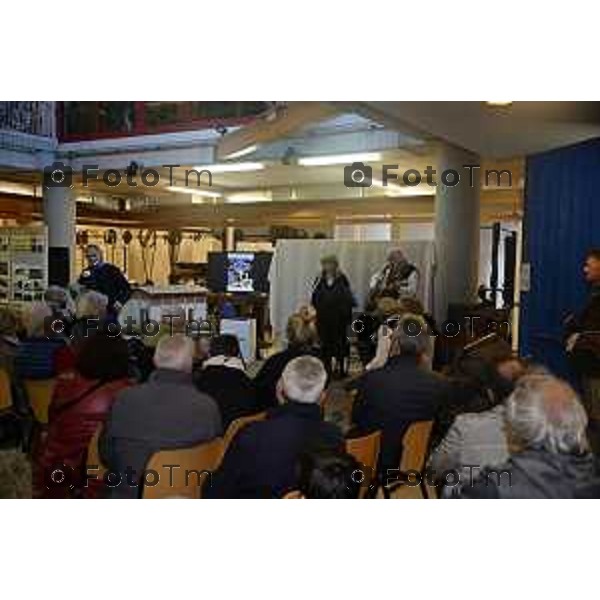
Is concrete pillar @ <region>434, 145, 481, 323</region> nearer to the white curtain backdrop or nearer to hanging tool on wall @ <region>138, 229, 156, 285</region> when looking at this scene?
the white curtain backdrop

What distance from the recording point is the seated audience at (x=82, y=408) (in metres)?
3.15

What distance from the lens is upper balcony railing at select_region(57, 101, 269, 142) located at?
952cm

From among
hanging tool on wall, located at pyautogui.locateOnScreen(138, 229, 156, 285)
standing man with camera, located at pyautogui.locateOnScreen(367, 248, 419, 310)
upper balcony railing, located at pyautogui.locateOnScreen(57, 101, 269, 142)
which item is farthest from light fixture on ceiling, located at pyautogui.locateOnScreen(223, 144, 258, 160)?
hanging tool on wall, located at pyautogui.locateOnScreen(138, 229, 156, 285)

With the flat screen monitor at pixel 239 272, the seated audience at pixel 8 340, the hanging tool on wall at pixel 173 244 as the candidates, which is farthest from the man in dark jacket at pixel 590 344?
the hanging tool on wall at pixel 173 244

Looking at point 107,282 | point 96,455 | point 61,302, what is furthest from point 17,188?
point 96,455

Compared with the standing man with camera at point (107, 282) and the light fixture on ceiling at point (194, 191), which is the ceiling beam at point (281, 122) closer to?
the standing man with camera at point (107, 282)

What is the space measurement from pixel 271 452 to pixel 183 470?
1.34 feet

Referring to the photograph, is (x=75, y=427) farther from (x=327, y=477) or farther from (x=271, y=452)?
(x=327, y=477)

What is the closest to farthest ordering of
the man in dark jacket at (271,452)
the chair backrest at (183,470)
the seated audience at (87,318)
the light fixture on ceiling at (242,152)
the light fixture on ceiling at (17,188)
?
the man in dark jacket at (271,452), the chair backrest at (183,470), the seated audience at (87,318), the light fixture on ceiling at (242,152), the light fixture on ceiling at (17,188)

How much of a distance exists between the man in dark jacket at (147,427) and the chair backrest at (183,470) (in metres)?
0.06

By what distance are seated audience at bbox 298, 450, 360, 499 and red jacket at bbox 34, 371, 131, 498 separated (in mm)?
1261

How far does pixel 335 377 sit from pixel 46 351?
4.22m
